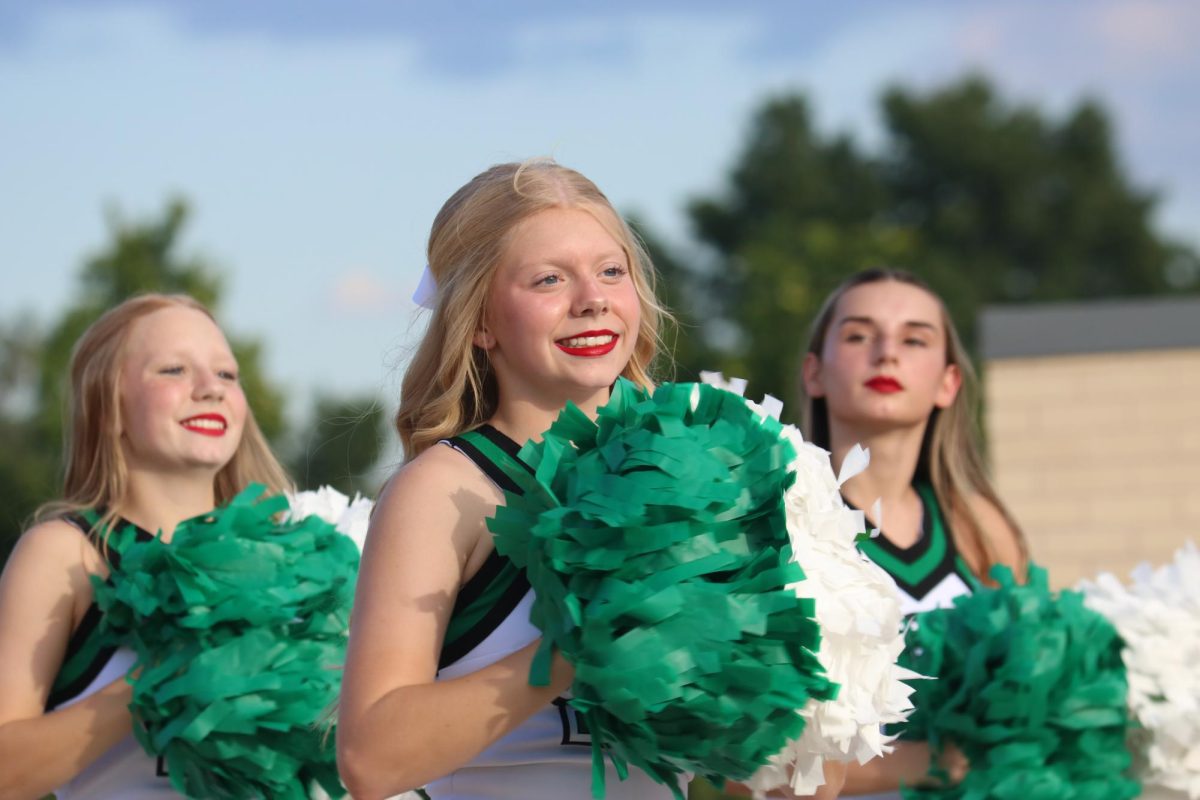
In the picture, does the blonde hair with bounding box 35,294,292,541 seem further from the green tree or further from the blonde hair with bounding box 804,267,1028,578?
Result: the green tree

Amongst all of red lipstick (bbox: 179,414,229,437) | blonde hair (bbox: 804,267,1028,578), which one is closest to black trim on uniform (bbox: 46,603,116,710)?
red lipstick (bbox: 179,414,229,437)

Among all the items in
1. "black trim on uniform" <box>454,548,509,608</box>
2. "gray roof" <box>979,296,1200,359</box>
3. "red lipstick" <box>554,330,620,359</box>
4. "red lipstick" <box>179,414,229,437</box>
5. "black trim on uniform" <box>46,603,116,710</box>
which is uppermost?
"gray roof" <box>979,296,1200,359</box>

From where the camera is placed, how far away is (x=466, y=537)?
2.42 metres

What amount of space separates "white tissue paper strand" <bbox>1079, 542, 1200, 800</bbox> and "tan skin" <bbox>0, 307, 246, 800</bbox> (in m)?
2.26

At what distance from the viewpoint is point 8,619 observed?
11.8 ft

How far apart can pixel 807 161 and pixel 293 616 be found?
38370mm

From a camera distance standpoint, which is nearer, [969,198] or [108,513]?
[108,513]

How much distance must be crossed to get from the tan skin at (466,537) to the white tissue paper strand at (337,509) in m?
1.41

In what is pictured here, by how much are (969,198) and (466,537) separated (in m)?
41.6

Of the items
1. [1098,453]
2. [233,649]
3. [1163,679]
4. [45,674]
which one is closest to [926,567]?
[1163,679]

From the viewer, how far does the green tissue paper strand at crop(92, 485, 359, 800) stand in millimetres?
3461

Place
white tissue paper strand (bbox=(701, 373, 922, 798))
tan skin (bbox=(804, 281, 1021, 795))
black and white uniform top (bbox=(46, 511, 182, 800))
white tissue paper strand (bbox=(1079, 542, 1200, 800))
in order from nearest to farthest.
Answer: white tissue paper strand (bbox=(701, 373, 922, 798)) < black and white uniform top (bbox=(46, 511, 182, 800)) < white tissue paper strand (bbox=(1079, 542, 1200, 800)) < tan skin (bbox=(804, 281, 1021, 795))

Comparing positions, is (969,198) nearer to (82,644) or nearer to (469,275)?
(82,644)

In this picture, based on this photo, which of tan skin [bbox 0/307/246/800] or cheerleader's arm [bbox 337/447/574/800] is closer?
cheerleader's arm [bbox 337/447/574/800]
